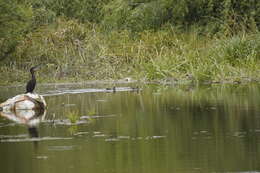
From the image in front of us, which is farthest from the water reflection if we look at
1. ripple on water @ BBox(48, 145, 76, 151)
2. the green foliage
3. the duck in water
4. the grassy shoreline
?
the green foliage

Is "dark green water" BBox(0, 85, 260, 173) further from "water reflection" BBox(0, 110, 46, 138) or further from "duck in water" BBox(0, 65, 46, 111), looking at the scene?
"duck in water" BBox(0, 65, 46, 111)

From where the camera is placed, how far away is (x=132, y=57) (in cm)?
3591

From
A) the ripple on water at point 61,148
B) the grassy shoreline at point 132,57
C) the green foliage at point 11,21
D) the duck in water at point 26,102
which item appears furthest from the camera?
the green foliage at point 11,21

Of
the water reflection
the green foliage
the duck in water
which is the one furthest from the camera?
the green foliage

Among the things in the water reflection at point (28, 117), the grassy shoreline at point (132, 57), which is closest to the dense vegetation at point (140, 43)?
the grassy shoreline at point (132, 57)

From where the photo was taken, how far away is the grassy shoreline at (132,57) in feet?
99.8

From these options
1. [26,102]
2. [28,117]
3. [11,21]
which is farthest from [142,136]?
[11,21]

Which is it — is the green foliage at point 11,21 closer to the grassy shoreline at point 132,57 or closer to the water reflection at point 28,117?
the grassy shoreline at point 132,57

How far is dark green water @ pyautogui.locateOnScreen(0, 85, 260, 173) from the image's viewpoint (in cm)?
1281

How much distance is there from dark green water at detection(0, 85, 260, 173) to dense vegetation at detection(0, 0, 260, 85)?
576 cm

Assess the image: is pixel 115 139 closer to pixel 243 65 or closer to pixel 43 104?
pixel 43 104

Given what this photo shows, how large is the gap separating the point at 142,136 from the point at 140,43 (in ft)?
65.4

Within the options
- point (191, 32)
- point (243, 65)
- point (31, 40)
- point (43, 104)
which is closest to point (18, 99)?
point (43, 104)

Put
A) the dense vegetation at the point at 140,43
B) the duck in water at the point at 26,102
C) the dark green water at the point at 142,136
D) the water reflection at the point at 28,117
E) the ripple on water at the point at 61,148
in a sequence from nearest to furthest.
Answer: the dark green water at the point at 142,136, the ripple on water at the point at 61,148, the water reflection at the point at 28,117, the duck in water at the point at 26,102, the dense vegetation at the point at 140,43
